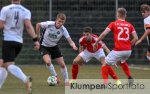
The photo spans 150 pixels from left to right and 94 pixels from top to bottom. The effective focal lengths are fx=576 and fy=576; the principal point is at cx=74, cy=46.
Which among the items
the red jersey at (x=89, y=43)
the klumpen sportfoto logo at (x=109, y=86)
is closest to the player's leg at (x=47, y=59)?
the red jersey at (x=89, y=43)

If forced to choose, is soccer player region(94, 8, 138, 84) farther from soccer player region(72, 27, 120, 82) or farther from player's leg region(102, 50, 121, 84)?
soccer player region(72, 27, 120, 82)

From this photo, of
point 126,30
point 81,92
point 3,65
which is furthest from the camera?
point 126,30

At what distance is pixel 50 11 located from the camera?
86.9 feet

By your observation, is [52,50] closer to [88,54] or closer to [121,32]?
[88,54]

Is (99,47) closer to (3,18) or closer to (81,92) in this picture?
(81,92)

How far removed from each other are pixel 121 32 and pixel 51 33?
8.37 ft

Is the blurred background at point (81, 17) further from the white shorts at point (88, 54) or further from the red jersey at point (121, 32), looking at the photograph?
the red jersey at point (121, 32)

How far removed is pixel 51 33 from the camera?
51.7 ft

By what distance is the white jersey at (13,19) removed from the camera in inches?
467

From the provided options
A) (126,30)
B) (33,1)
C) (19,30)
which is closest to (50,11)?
(33,1)

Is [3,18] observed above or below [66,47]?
above

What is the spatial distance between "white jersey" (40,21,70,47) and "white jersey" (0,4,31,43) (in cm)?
370

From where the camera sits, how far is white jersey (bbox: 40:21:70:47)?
15.6m

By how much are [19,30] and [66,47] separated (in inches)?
572
